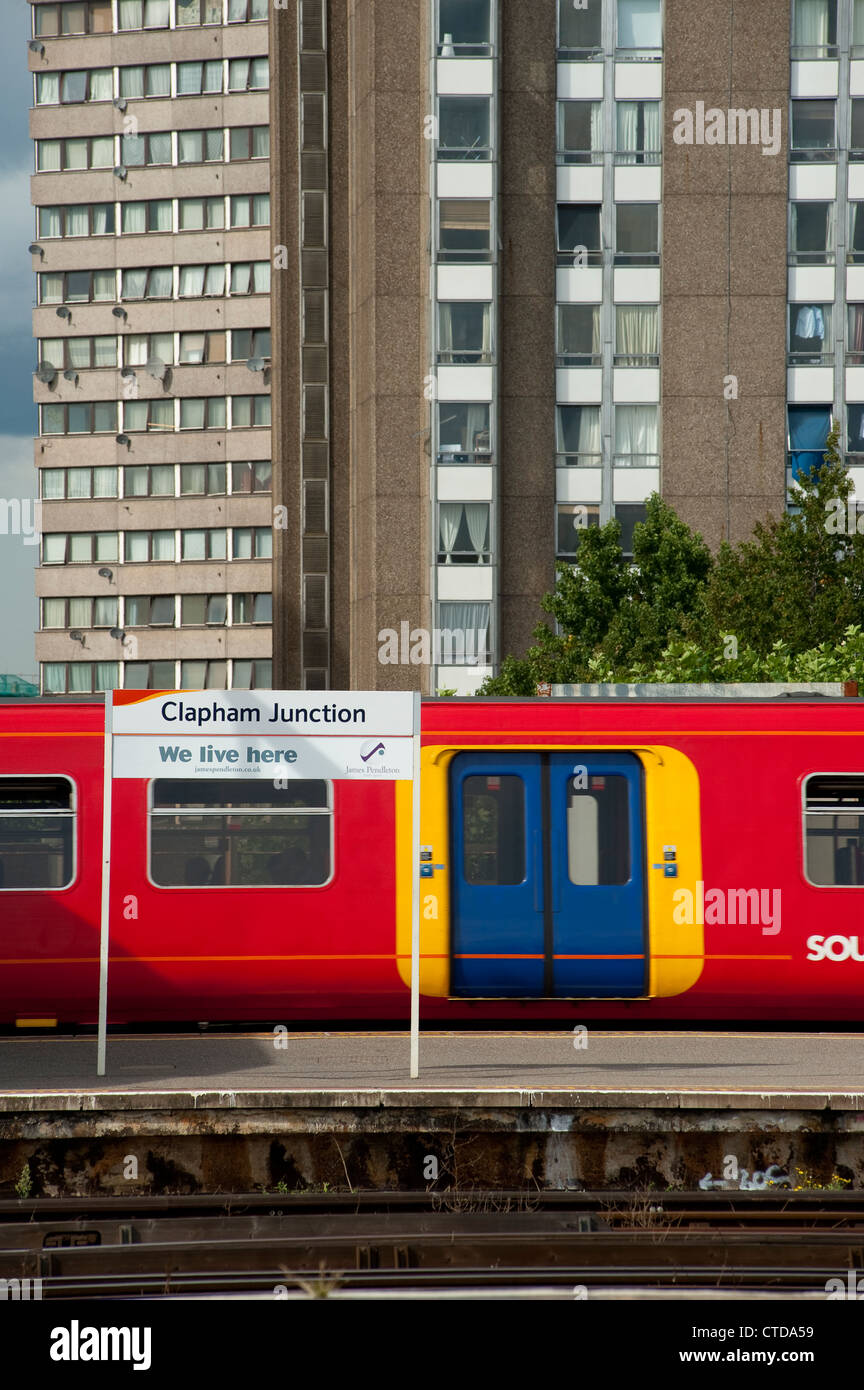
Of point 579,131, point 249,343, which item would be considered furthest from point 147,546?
point 579,131

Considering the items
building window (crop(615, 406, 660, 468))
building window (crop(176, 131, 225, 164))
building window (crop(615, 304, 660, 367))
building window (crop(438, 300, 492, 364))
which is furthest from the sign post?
building window (crop(176, 131, 225, 164))

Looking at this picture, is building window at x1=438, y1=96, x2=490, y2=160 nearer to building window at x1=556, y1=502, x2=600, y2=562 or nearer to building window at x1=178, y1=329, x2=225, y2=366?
building window at x1=556, y1=502, x2=600, y2=562

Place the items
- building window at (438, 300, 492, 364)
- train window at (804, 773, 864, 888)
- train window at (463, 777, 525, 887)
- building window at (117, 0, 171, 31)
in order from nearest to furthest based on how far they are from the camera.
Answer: train window at (463, 777, 525, 887) < train window at (804, 773, 864, 888) < building window at (438, 300, 492, 364) < building window at (117, 0, 171, 31)

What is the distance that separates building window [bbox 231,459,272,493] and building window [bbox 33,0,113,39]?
2231 centimetres

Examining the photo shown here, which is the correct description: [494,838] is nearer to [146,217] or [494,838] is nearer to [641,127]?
[641,127]

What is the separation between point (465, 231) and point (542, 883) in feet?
117

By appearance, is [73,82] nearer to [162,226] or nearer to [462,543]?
[162,226]

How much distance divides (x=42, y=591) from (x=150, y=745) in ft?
205

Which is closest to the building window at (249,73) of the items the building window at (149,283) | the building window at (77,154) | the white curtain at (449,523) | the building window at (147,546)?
the building window at (77,154)

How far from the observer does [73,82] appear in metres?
70.6

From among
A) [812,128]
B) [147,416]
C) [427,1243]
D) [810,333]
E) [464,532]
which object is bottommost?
[427,1243]

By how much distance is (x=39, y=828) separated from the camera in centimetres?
1259

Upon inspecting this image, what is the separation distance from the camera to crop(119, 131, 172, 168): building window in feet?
226
